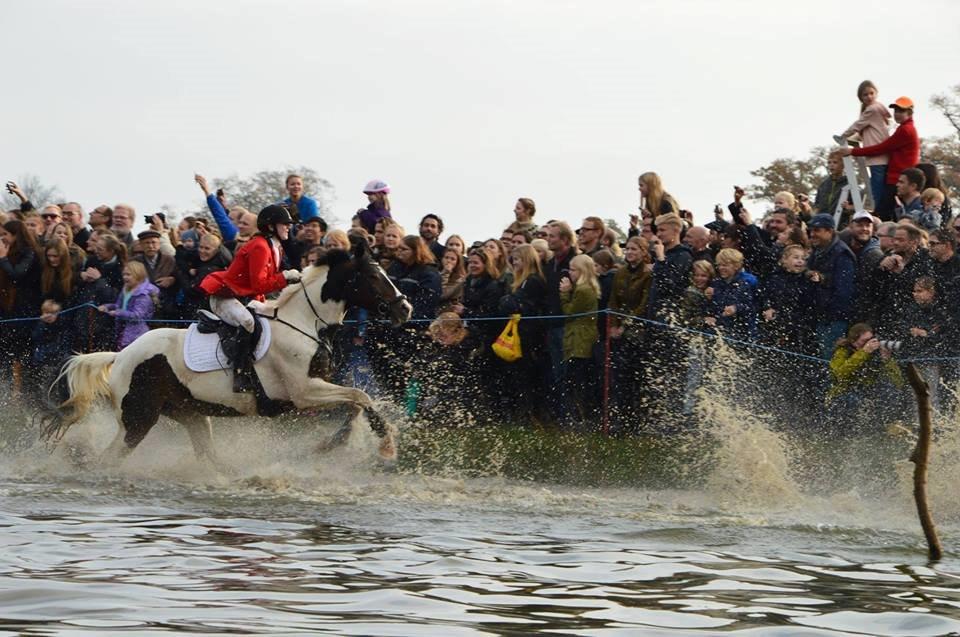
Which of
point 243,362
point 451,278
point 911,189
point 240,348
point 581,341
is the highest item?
point 911,189

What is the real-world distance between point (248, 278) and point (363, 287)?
1073mm

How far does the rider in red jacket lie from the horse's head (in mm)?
416

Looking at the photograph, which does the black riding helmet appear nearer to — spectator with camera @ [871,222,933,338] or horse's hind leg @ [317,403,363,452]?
horse's hind leg @ [317,403,363,452]

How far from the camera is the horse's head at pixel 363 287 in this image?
15414mm

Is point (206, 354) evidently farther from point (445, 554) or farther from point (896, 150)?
point (896, 150)

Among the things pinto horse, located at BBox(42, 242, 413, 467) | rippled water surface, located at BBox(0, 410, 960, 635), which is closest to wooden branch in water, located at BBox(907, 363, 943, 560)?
rippled water surface, located at BBox(0, 410, 960, 635)

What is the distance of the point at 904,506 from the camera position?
13.6 m

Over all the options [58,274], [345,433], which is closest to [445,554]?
[345,433]

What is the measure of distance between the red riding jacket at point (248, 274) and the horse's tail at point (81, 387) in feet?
4.74

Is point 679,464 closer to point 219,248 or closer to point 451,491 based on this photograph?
point 451,491

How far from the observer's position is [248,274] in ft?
51.8

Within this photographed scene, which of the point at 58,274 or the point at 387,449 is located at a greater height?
the point at 58,274

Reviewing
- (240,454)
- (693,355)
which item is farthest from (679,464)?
(240,454)

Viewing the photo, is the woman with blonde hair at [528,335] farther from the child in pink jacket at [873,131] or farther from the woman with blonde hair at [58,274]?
the woman with blonde hair at [58,274]
